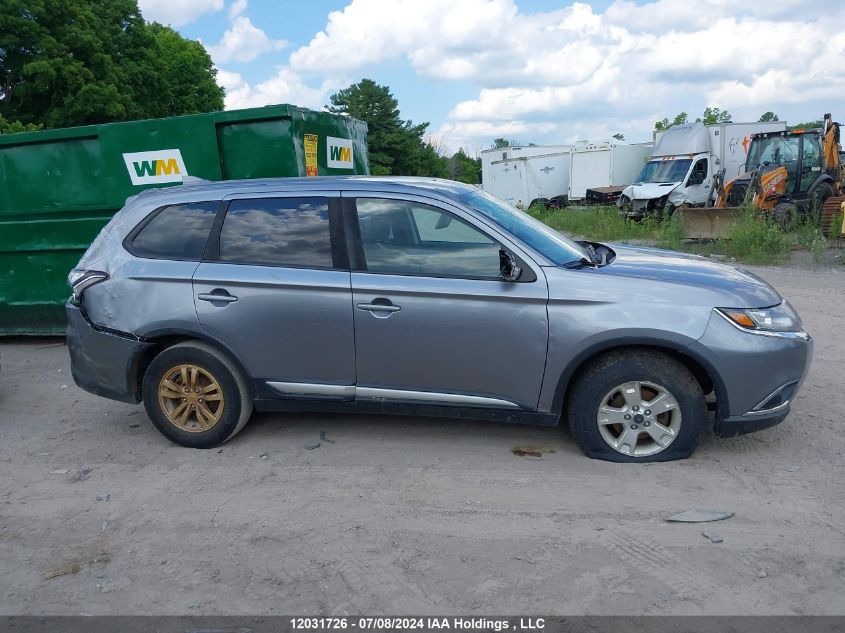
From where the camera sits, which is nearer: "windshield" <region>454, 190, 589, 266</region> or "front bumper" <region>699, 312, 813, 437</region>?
"front bumper" <region>699, 312, 813, 437</region>

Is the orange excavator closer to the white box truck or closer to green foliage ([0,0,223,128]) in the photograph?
the white box truck

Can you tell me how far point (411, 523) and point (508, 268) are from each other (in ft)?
5.23

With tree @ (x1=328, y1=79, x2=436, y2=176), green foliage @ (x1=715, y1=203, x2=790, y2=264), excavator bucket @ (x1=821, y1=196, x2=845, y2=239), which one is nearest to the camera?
green foliage @ (x1=715, y1=203, x2=790, y2=264)

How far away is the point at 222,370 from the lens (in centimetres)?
477

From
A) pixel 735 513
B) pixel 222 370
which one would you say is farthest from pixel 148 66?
pixel 735 513

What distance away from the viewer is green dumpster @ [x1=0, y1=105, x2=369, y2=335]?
7.50m

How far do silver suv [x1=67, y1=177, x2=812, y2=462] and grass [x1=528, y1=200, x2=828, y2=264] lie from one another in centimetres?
944

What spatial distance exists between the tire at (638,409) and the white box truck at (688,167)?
18122 mm

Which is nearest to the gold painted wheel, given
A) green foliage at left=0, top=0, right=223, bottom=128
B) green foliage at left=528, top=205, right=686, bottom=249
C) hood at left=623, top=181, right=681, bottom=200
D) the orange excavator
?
green foliage at left=528, top=205, right=686, bottom=249

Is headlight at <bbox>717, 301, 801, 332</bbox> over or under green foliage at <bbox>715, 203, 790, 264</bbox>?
over

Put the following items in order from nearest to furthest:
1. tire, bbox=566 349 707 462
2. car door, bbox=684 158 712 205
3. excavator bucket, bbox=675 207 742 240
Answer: tire, bbox=566 349 707 462 < excavator bucket, bbox=675 207 742 240 < car door, bbox=684 158 712 205

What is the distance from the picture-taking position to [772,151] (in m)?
17.8

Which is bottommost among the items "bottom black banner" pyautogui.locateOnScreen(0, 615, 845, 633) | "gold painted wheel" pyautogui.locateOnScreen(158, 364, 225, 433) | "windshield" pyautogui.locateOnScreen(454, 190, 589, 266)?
"bottom black banner" pyautogui.locateOnScreen(0, 615, 845, 633)

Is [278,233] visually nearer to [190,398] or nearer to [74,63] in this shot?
[190,398]
